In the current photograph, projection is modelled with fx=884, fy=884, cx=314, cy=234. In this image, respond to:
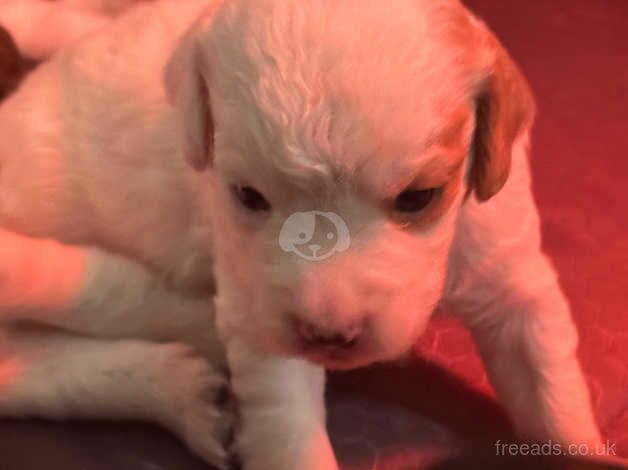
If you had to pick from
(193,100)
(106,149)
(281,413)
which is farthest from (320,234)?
(106,149)

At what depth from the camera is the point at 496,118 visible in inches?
38.1

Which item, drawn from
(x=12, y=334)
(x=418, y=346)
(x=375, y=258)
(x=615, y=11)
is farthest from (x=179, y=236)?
(x=615, y=11)

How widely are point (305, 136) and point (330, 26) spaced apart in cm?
11

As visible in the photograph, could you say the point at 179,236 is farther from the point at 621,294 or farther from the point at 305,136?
the point at 621,294

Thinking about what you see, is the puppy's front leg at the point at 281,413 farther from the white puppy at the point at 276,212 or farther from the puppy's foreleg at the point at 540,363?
the puppy's foreleg at the point at 540,363

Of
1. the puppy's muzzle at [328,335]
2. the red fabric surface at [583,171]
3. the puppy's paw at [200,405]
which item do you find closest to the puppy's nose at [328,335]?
the puppy's muzzle at [328,335]

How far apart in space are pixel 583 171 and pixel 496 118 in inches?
32.3

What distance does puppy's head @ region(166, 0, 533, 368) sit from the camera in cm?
85

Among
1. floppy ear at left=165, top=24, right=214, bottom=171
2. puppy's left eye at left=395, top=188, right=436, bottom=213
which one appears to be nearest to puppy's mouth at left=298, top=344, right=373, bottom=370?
puppy's left eye at left=395, top=188, right=436, bottom=213

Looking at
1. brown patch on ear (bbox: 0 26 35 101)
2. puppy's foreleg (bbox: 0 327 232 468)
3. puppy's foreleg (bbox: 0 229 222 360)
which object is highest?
brown patch on ear (bbox: 0 26 35 101)

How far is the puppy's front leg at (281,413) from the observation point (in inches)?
45.1

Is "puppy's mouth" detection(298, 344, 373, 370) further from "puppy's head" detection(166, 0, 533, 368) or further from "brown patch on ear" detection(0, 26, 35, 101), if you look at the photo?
"brown patch on ear" detection(0, 26, 35, 101)

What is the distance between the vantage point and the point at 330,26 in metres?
0.85

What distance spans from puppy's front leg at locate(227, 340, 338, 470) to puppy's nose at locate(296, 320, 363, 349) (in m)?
0.24
